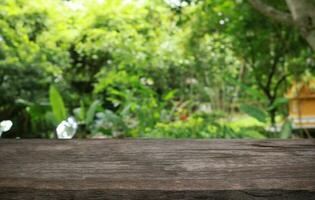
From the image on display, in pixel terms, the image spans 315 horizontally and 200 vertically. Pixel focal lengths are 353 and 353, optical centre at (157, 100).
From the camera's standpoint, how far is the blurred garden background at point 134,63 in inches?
138

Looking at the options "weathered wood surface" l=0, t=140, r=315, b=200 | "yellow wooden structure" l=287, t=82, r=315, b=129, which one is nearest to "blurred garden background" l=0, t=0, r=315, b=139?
"yellow wooden structure" l=287, t=82, r=315, b=129

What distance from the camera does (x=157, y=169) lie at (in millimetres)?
554

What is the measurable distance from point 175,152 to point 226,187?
123mm

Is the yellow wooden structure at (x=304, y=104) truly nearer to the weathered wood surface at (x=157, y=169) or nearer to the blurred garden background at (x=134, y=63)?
the blurred garden background at (x=134, y=63)

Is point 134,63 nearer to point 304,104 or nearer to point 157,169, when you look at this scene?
point 304,104

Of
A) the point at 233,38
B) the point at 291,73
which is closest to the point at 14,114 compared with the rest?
the point at 233,38

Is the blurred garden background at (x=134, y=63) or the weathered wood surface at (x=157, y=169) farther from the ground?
the blurred garden background at (x=134, y=63)

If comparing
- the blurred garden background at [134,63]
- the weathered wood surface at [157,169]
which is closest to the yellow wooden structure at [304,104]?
the blurred garden background at [134,63]

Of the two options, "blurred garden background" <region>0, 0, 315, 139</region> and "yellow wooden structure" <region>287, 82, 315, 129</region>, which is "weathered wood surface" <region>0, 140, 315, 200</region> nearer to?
"blurred garden background" <region>0, 0, 315, 139</region>

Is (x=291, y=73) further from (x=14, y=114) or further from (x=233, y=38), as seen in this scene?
(x=14, y=114)

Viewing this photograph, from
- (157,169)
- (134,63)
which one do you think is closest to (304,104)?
(134,63)

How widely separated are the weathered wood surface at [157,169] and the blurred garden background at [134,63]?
83.4 inches

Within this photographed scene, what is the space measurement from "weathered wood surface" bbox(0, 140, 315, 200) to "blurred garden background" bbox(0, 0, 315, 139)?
2118 mm

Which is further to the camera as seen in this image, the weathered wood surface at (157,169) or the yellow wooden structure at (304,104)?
the yellow wooden structure at (304,104)
